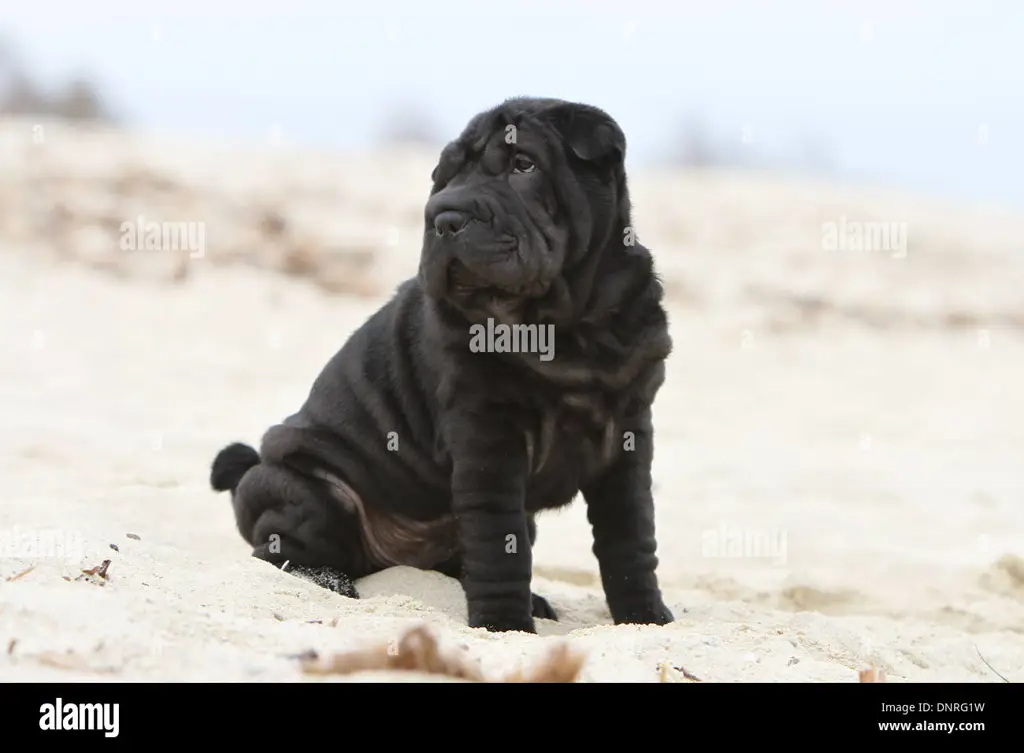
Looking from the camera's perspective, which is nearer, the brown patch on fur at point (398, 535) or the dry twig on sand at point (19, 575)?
the dry twig on sand at point (19, 575)

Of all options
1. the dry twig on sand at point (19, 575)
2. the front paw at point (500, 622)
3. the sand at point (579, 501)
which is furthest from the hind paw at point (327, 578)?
the dry twig on sand at point (19, 575)

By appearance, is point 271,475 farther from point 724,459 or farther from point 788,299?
point 788,299

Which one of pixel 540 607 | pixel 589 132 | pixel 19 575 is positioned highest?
pixel 589 132

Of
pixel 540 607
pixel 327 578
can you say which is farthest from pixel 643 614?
pixel 327 578

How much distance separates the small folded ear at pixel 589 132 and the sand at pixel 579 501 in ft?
5.43

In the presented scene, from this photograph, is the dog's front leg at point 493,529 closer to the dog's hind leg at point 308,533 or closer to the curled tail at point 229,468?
the dog's hind leg at point 308,533

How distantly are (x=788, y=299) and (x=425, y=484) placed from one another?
1182 centimetres

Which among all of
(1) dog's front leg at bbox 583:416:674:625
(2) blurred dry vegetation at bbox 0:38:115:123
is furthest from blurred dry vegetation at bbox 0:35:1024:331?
(1) dog's front leg at bbox 583:416:674:625

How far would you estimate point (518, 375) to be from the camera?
4.41 metres

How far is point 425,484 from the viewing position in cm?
482

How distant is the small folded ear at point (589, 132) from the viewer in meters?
4.43

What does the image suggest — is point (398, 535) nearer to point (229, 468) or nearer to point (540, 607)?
point (540, 607)

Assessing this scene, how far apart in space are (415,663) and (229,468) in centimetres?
280
